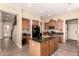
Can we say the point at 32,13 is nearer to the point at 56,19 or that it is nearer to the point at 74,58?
the point at 56,19

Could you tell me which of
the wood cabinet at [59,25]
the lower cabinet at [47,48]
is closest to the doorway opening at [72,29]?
the wood cabinet at [59,25]

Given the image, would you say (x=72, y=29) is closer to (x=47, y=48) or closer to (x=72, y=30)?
(x=72, y=30)

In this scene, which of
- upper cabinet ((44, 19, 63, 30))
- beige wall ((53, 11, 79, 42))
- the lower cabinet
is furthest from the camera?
the lower cabinet

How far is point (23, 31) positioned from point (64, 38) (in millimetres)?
932

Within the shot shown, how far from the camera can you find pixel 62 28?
1.54m

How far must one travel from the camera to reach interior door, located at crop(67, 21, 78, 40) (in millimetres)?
1388

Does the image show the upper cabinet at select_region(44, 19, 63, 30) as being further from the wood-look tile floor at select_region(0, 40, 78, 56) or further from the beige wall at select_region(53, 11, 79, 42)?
the wood-look tile floor at select_region(0, 40, 78, 56)

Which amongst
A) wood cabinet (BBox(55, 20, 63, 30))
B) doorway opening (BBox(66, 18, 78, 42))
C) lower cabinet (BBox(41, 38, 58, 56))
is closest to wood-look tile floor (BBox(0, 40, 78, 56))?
doorway opening (BBox(66, 18, 78, 42))

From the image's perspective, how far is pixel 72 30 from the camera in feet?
4.70

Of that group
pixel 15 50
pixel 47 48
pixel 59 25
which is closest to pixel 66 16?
pixel 59 25

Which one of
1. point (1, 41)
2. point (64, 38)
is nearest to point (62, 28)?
point (64, 38)

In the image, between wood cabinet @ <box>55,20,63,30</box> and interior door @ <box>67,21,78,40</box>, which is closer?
interior door @ <box>67,21,78,40</box>

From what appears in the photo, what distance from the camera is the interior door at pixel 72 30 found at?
139 centimetres

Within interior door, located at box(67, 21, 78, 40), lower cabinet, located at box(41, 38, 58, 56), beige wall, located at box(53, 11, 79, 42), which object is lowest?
lower cabinet, located at box(41, 38, 58, 56)
